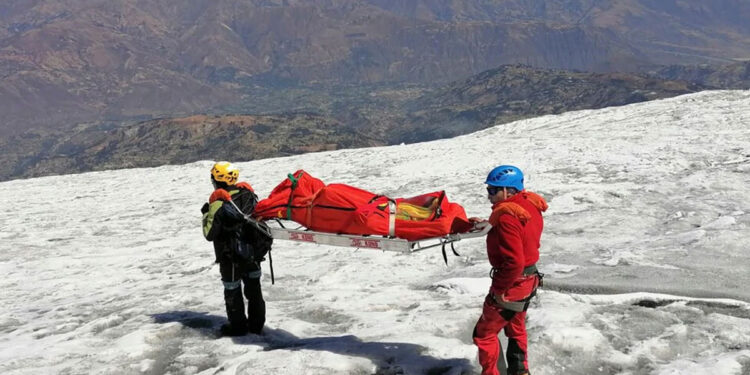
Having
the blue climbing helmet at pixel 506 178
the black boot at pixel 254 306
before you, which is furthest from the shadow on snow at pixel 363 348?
the blue climbing helmet at pixel 506 178

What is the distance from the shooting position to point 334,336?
25.0ft

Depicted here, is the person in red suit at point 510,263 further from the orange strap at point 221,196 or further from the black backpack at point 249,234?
the orange strap at point 221,196

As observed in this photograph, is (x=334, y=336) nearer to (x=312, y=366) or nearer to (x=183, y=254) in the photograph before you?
(x=312, y=366)

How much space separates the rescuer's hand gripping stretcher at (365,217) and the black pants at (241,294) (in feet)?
3.00

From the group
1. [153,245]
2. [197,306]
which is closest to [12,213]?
[153,245]

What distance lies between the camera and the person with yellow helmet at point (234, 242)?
23.5 ft

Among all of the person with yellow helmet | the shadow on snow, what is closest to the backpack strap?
the shadow on snow

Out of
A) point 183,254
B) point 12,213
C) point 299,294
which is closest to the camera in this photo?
point 299,294

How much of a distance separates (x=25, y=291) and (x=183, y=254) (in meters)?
3.53

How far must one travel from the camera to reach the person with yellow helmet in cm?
716

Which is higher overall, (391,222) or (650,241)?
(391,222)

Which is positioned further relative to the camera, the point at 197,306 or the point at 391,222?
the point at 197,306

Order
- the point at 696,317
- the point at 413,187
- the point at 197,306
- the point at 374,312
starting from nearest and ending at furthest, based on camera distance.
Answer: the point at 696,317
the point at 374,312
the point at 197,306
the point at 413,187

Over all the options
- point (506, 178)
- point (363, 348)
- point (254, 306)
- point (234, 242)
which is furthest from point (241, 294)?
point (506, 178)
